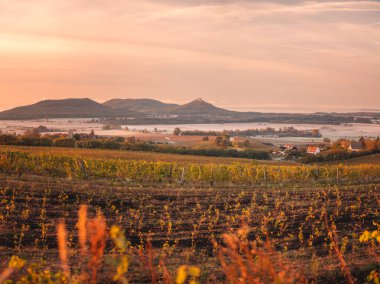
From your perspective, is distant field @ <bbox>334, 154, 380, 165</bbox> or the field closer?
the field

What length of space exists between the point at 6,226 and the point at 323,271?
9.12m

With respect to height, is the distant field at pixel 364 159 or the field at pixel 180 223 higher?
the field at pixel 180 223

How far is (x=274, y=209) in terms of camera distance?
58.5 feet

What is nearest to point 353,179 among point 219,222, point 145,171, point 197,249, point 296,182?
point 296,182

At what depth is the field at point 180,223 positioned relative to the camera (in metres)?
9.88

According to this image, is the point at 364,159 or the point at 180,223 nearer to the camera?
the point at 180,223

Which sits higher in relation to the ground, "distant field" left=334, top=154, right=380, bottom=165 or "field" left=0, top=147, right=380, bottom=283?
"field" left=0, top=147, right=380, bottom=283

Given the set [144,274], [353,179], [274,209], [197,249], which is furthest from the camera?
[353,179]

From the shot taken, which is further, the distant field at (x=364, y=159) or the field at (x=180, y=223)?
the distant field at (x=364, y=159)

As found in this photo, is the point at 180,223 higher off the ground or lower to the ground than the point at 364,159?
higher

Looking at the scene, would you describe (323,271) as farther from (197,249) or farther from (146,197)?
(146,197)

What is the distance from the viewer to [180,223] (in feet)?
48.9

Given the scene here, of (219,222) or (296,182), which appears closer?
(219,222)

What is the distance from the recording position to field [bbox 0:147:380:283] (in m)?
9.88
